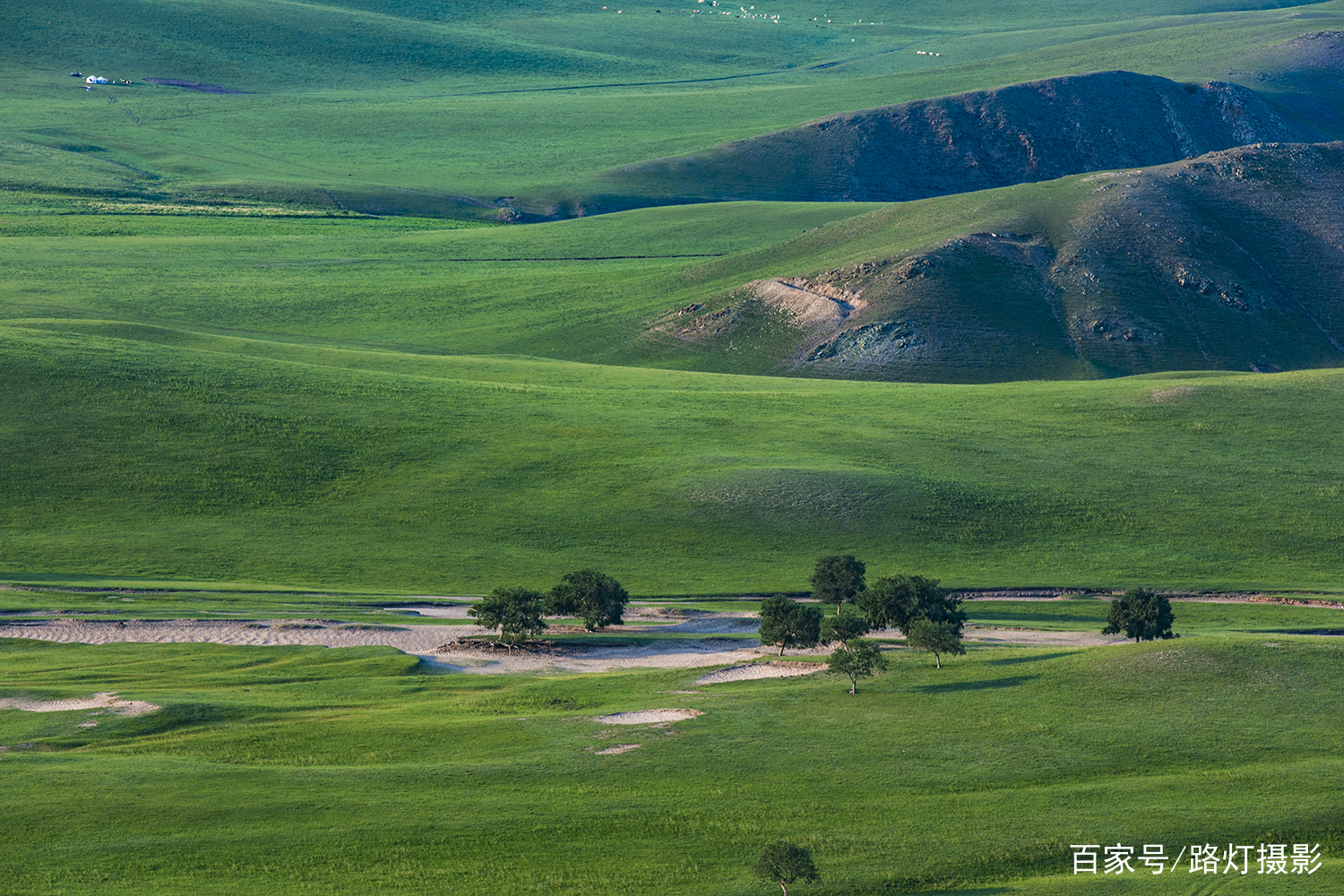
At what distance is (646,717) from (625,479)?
3533cm

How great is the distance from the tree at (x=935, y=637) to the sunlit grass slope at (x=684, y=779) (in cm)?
81

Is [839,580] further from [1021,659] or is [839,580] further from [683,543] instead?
[1021,659]

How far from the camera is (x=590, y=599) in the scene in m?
58.9

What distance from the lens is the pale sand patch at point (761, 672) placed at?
49.3 m

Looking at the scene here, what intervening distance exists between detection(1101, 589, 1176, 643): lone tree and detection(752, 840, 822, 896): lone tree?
93.2 ft

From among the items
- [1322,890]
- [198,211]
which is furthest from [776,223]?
[1322,890]

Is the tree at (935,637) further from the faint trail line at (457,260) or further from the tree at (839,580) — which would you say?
the faint trail line at (457,260)

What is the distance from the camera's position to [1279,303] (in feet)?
437

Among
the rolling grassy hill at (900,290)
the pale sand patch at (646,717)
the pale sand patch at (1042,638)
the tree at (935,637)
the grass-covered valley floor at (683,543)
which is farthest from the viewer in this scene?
the rolling grassy hill at (900,290)

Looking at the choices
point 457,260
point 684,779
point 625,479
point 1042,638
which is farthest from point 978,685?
point 457,260

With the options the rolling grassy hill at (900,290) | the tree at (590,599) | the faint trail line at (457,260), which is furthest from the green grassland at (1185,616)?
the faint trail line at (457,260)

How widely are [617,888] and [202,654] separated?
26.5m

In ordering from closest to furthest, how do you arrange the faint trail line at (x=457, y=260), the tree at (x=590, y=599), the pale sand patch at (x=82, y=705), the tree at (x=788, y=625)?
the pale sand patch at (x=82, y=705) → the tree at (x=788, y=625) → the tree at (x=590, y=599) → the faint trail line at (x=457, y=260)

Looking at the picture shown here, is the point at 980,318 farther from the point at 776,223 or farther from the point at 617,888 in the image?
the point at 617,888
